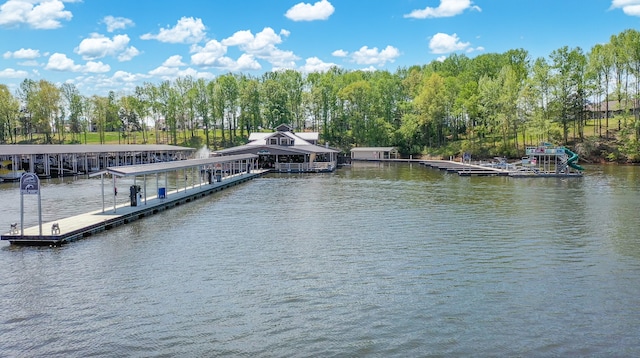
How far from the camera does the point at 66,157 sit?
63.2m

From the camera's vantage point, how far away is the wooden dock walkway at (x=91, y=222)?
65.9 ft

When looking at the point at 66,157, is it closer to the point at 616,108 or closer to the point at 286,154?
the point at 286,154

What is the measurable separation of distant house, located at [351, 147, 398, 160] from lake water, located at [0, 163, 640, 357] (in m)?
63.7

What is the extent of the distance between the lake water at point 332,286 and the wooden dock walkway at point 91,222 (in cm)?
68

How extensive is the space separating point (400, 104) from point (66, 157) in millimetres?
62202

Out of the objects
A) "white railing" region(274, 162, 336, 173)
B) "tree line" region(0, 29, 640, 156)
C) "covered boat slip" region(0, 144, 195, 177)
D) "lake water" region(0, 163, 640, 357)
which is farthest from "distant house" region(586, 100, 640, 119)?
"covered boat slip" region(0, 144, 195, 177)

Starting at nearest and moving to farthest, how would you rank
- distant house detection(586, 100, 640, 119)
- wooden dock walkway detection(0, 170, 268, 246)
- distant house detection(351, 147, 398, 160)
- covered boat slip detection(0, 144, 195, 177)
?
wooden dock walkway detection(0, 170, 268, 246), covered boat slip detection(0, 144, 195, 177), distant house detection(586, 100, 640, 119), distant house detection(351, 147, 398, 160)

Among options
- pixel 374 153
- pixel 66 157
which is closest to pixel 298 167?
pixel 66 157

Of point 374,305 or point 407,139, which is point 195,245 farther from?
point 407,139

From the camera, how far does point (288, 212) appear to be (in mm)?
29656

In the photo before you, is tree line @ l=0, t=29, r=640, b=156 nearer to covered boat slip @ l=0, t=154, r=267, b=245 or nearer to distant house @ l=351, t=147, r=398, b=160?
distant house @ l=351, t=147, r=398, b=160

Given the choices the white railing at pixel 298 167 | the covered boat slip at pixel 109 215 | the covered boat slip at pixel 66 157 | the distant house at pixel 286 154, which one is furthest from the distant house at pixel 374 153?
the covered boat slip at pixel 109 215

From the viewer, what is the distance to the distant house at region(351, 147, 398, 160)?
9211 centimetres

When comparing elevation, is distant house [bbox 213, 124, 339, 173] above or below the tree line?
below
